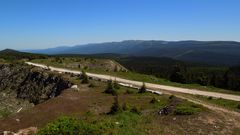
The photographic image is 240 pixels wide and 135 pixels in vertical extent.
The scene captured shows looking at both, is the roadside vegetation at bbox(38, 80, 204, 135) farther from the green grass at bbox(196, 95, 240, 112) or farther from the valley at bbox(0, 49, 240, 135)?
the green grass at bbox(196, 95, 240, 112)

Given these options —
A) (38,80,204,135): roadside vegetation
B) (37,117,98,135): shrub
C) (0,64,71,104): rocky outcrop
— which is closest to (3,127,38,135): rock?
(38,80,204,135): roadside vegetation

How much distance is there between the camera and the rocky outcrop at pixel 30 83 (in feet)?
155

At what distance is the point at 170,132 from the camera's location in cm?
2136

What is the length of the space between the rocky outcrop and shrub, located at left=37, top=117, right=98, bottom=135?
78.7ft

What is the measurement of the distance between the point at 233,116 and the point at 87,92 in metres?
17.5

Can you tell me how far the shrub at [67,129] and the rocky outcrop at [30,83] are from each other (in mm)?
23991

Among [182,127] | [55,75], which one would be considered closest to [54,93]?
[55,75]

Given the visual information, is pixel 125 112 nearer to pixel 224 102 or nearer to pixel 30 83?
pixel 224 102

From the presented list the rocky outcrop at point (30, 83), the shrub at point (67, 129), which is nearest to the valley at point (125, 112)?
the shrub at point (67, 129)

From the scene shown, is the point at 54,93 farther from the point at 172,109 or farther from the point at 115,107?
the point at 172,109

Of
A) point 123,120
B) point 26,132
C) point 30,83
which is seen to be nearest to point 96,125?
point 123,120

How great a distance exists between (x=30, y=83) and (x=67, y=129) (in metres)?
38.2

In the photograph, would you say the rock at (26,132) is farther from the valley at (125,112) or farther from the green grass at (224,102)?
the green grass at (224,102)

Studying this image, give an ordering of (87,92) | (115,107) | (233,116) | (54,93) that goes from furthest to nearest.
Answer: (54,93), (87,92), (115,107), (233,116)
